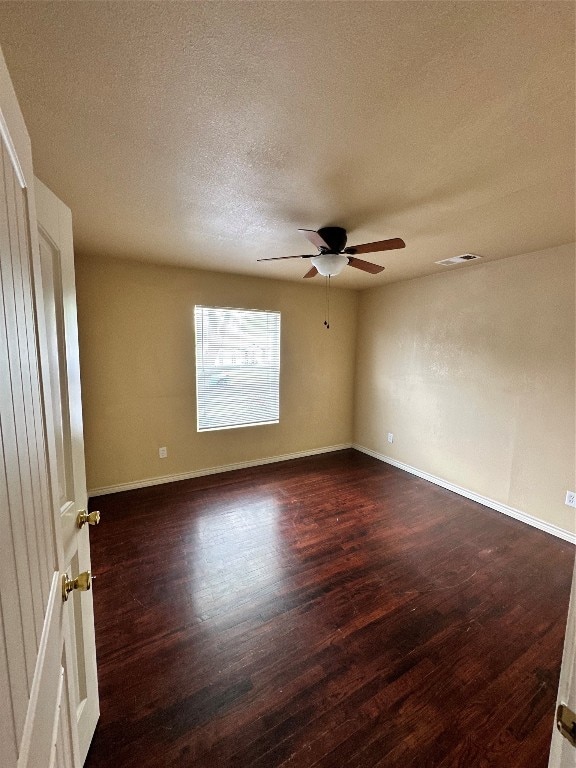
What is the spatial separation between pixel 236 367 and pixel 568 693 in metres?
3.56

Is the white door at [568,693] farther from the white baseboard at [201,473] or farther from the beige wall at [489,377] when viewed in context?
the white baseboard at [201,473]

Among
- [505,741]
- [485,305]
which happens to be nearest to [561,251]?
[485,305]

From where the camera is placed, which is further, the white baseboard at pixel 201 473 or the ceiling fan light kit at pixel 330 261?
the white baseboard at pixel 201 473

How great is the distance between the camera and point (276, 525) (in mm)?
2801

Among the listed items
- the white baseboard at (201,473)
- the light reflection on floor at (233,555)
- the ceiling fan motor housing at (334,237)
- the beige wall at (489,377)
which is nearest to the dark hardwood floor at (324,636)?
the light reflection on floor at (233,555)

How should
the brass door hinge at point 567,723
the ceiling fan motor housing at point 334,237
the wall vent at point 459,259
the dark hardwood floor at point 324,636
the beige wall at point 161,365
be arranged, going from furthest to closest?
1. the beige wall at point 161,365
2. the wall vent at point 459,259
3. the ceiling fan motor housing at point 334,237
4. the dark hardwood floor at point 324,636
5. the brass door hinge at point 567,723

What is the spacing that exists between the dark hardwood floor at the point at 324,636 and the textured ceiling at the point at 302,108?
94.3 inches

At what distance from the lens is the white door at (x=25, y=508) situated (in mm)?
457

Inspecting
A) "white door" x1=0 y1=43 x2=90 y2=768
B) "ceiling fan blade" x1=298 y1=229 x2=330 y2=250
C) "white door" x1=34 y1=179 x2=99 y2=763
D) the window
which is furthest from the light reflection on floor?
"ceiling fan blade" x1=298 y1=229 x2=330 y2=250

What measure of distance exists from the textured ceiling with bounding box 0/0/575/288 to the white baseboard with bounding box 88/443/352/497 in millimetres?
2557

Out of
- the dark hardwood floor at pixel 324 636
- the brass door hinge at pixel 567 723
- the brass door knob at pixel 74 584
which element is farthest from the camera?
the dark hardwood floor at pixel 324 636

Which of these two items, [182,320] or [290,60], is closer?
[290,60]

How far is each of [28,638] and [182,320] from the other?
3.31 metres

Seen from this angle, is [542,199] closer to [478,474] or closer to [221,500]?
[478,474]
